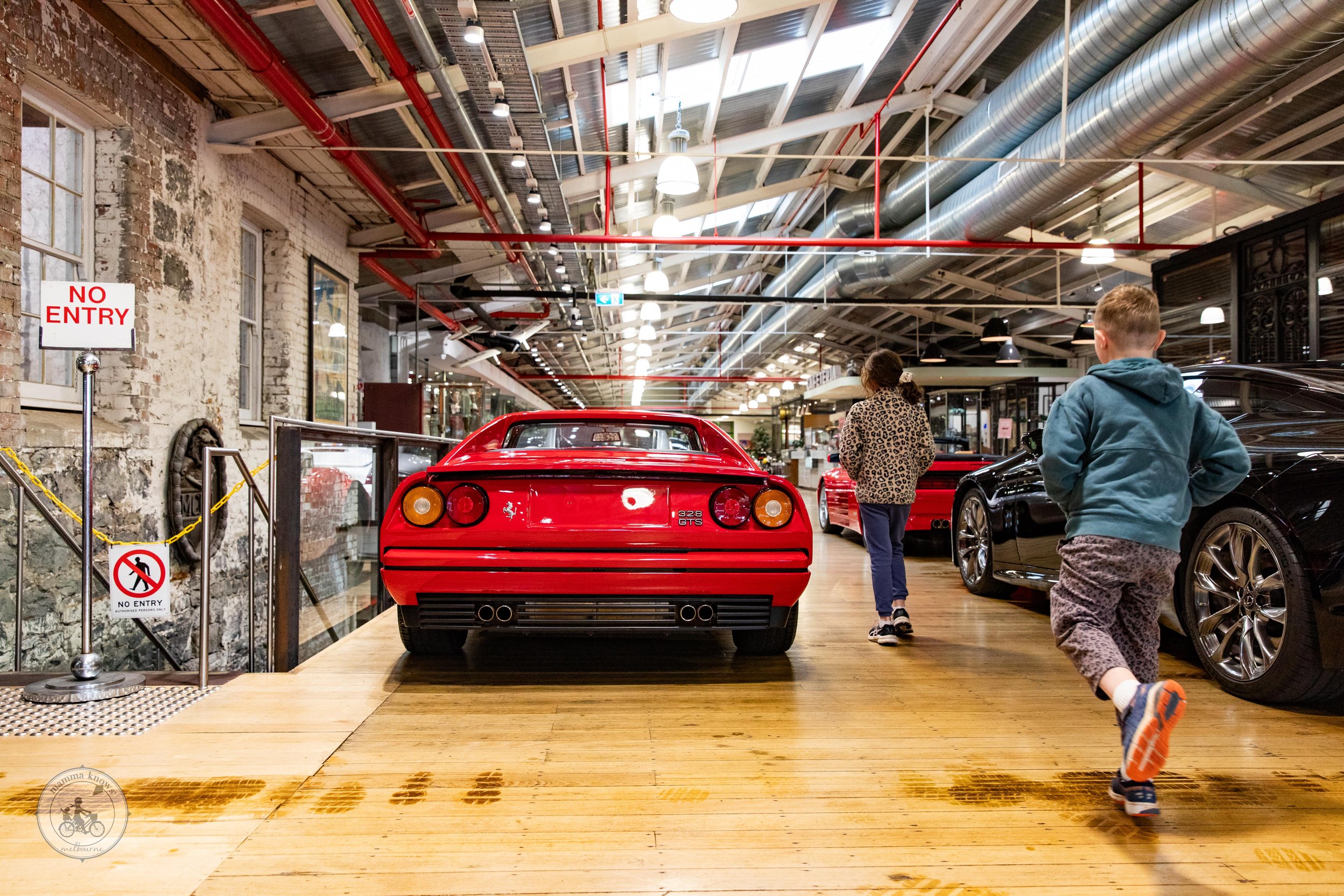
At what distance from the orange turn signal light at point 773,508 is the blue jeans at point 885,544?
1.01 meters

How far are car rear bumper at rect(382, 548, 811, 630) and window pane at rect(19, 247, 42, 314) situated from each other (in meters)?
3.36

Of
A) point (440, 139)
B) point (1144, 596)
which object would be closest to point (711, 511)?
point (1144, 596)

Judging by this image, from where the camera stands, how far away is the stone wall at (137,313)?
4.24 metres

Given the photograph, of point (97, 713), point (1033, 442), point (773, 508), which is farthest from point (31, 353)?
point (1033, 442)

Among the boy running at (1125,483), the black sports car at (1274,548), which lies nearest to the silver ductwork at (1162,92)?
the black sports car at (1274,548)

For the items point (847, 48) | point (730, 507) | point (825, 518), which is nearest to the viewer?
point (730, 507)

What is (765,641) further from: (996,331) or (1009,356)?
(1009,356)

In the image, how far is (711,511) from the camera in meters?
3.01

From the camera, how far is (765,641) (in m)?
3.55

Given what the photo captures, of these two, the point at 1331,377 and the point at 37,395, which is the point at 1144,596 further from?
the point at 37,395

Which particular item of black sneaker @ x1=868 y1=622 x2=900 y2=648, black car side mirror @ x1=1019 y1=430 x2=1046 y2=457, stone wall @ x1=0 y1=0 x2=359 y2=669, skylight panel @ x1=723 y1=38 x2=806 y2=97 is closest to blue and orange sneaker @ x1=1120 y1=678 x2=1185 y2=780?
black car side mirror @ x1=1019 y1=430 x2=1046 y2=457

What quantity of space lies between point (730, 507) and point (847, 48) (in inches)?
228

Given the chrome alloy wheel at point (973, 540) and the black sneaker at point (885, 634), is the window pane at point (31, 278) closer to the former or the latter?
the black sneaker at point (885, 634)

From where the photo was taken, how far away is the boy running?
2.06m
